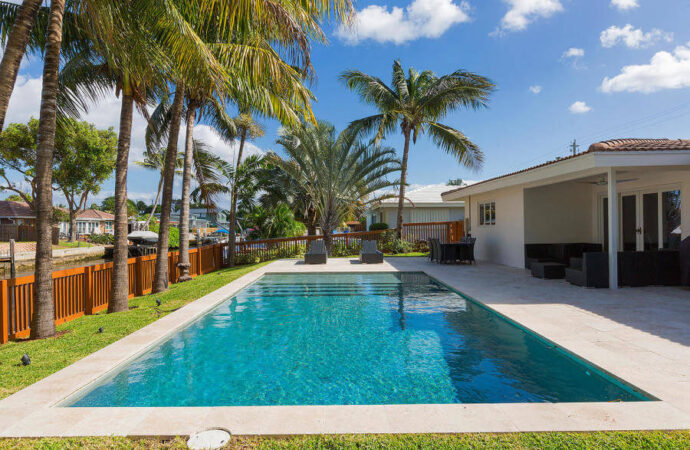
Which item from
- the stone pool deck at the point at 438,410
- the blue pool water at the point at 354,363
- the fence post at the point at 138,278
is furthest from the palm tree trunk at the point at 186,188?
the stone pool deck at the point at 438,410

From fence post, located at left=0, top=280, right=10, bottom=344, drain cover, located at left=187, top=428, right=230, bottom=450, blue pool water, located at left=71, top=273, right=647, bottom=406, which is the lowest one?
blue pool water, located at left=71, top=273, right=647, bottom=406

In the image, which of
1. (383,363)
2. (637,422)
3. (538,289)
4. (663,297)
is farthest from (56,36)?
(663,297)

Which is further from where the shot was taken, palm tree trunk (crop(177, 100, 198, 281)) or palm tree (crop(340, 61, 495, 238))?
palm tree (crop(340, 61, 495, 238))

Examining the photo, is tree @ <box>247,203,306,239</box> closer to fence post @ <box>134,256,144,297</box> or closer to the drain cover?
fence post @ <box>134,256,144,297</box>

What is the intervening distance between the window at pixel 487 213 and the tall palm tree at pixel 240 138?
1130cm

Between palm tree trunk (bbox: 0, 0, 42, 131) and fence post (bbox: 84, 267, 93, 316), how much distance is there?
392 cm

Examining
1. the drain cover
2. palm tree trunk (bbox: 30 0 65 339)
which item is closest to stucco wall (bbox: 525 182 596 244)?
the drain cover

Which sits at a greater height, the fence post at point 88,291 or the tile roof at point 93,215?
the tile roof at point 93,215

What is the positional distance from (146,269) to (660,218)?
45.6 feet

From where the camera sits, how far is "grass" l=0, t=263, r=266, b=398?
4.09m

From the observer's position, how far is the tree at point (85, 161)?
29.5 meters

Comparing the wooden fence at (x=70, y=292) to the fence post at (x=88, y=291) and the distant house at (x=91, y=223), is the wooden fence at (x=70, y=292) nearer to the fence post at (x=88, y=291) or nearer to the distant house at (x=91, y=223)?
the fence post at (x=88, y=291)

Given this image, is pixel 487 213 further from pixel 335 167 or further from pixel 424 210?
pixel 424 210

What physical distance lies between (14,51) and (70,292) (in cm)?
442
